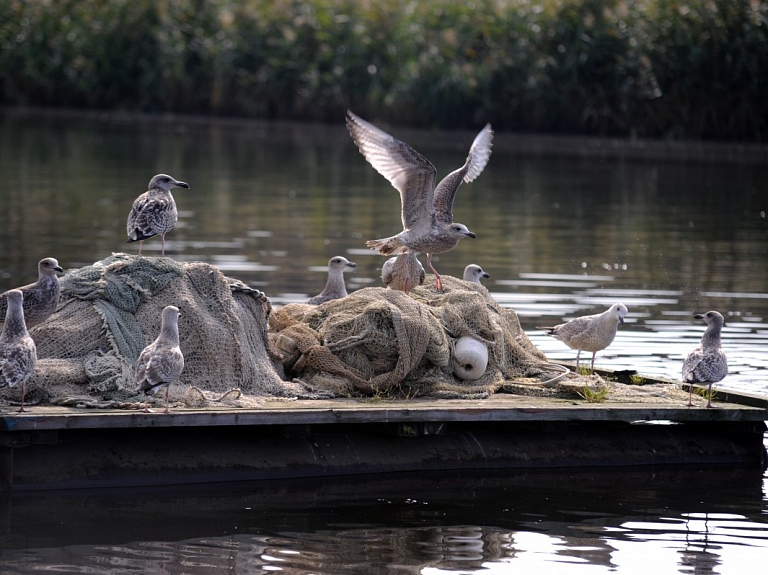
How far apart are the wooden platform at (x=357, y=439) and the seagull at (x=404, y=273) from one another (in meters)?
1.85

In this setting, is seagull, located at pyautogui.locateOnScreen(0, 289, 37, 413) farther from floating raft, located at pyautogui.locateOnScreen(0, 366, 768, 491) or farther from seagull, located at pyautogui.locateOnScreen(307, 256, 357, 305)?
seagull, located at pyautogui.locateOnScreen(307, 256, 357, 305)

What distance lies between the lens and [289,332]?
11617 mm

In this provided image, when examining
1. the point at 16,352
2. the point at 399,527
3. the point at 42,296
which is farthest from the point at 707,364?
the point at 16,352

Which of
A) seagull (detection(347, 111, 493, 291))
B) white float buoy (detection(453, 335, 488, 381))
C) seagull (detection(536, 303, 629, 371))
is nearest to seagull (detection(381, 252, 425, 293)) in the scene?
seagull (detection(347, 111, 493, 291))

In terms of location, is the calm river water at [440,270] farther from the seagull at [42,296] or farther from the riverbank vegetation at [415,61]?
the seagull at [42,296]

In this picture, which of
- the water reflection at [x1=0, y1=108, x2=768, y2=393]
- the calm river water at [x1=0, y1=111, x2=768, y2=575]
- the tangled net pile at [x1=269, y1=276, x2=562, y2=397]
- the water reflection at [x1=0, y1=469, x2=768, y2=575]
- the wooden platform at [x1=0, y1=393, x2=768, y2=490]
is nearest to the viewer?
the water reflection at [x1=0, y1=469, x2=768, y2=575]

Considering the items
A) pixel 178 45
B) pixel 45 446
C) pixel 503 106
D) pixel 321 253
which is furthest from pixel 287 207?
pixel 178 45

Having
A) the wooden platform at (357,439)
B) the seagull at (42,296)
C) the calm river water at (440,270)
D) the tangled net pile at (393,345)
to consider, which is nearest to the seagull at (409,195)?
the tangled net pile at (393,345)

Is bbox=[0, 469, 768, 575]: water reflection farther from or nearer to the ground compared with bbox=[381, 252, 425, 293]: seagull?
nearer to the ground

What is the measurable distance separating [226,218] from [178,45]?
894 inches

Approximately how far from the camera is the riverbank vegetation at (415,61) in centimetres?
3891

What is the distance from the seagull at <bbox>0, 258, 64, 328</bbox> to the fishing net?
275 millimetres

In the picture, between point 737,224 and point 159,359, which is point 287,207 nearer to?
point 737,224

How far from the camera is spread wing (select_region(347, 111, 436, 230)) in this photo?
Result: 12.9 metres
